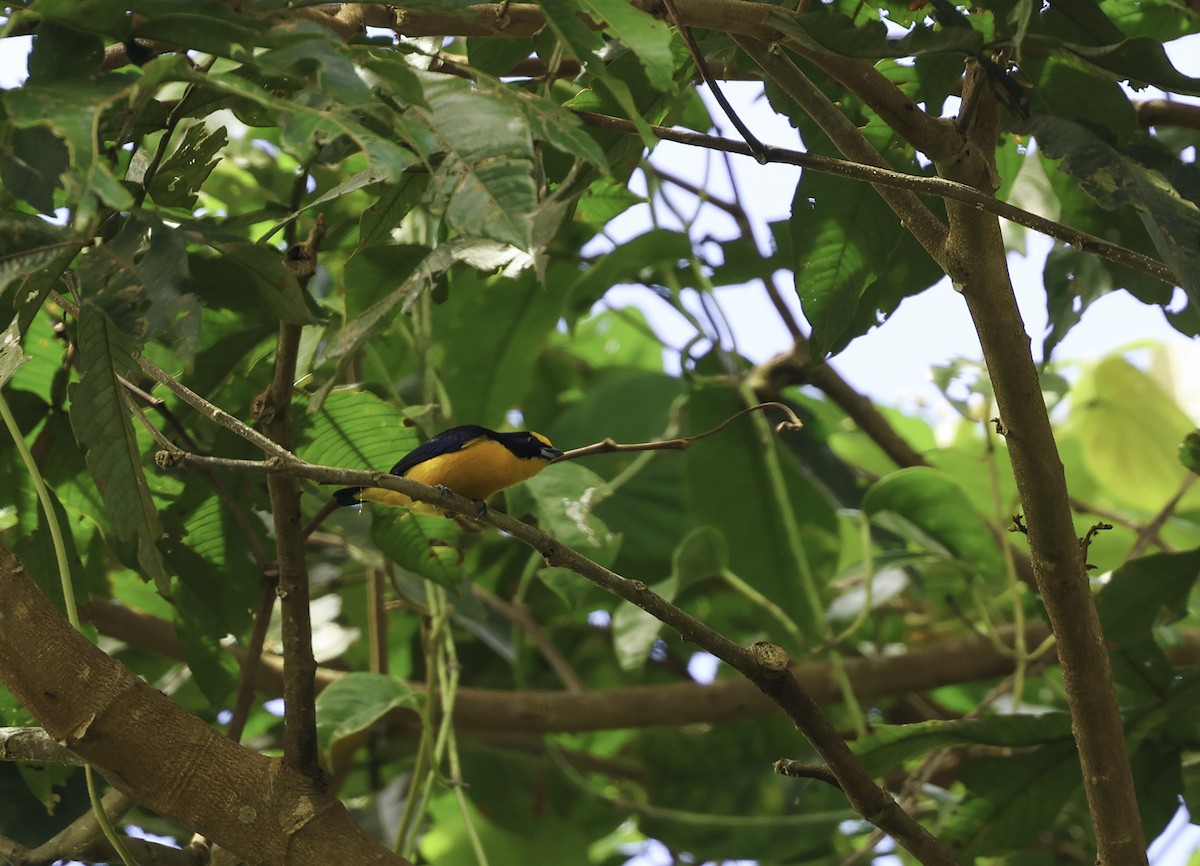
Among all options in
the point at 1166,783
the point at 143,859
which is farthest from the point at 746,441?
the point at 143,859

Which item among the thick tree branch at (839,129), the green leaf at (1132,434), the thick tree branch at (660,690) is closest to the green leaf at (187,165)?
the thick tree branch at (839,129)

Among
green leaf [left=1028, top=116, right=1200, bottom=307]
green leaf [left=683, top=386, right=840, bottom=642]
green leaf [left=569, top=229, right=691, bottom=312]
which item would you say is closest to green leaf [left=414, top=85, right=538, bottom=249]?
green leaf [left=1028, top=116, right=1200, bottom=307]

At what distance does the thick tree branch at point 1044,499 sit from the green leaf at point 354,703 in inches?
22.2

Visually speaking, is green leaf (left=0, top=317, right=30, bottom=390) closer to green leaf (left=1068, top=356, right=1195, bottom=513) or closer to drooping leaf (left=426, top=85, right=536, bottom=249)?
drooping leaf (left=426, top=85, right=536, bottom=249)

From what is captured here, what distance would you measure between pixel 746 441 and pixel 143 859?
2.99ft

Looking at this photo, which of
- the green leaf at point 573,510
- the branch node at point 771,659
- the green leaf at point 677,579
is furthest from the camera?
the green leaf at point 677,579

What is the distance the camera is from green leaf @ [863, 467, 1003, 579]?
53.6 inches

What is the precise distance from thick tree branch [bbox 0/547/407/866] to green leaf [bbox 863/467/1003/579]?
2.56 ft

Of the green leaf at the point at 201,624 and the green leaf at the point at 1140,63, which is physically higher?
the green leaf at the point at 1140,63

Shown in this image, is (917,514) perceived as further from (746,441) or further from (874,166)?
(874,166)

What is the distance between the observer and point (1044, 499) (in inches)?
29.9

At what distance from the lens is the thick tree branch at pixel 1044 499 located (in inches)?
29.1

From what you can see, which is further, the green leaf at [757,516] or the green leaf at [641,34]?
the green leaf at [757,516]

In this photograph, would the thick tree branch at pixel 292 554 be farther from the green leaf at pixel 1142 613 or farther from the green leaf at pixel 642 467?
the green leaf at pixel 642 467
